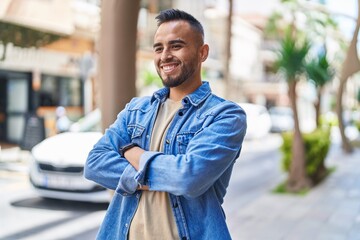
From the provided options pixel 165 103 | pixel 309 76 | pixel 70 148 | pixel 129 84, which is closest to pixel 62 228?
pixel 70 148

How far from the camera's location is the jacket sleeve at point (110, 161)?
1.58 m

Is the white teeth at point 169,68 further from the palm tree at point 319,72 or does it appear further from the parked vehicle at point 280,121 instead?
the parked vehicle at point 280,121

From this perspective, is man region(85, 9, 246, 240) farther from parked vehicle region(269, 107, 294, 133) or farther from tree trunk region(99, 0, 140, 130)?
parked vehicle region(269, 107, 294, 133)

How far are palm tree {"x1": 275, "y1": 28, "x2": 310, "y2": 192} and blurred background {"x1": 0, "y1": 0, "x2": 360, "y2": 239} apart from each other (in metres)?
0.02

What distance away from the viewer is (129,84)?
301cm

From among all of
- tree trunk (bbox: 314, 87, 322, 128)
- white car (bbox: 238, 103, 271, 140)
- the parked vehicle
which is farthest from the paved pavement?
the parked vehicle

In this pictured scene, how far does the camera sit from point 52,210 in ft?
20.8

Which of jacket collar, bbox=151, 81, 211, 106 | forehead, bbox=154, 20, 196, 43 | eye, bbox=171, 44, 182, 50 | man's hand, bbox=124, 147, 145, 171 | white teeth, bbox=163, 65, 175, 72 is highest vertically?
forehead, bbox=154, 20, 196, 43

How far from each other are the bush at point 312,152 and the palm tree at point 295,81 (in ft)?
0.97

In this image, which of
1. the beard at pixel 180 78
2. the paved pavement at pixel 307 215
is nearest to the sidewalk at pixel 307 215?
the paved pavement at pixel 307 215

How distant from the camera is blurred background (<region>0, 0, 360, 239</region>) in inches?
120

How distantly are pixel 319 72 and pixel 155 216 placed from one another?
820 centimetres

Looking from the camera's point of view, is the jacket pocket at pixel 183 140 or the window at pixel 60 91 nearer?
the jacket pocket at pixel 183 140

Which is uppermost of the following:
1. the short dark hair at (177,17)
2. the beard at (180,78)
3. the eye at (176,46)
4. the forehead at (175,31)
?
the short dark hair at (177,17)
